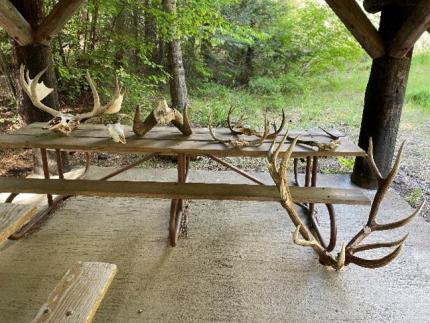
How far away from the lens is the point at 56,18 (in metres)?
3.88

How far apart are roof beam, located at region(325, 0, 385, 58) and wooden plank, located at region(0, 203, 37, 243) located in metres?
3.35

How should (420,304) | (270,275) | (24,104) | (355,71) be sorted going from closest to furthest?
(420,304), (270,275), (24,104), (355,71)

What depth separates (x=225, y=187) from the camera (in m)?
2.91

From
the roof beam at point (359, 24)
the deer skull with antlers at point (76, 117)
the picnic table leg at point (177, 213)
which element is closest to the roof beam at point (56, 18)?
the deer skull with antlers at point (76, 117)

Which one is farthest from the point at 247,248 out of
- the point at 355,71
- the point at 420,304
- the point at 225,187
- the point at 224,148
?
the point at 355,71

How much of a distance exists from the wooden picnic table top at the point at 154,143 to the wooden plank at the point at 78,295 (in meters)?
1.47

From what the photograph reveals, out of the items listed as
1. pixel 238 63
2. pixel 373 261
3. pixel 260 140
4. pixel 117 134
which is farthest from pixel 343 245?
pixel 238 63

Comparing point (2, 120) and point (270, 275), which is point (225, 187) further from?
point (2, 120)

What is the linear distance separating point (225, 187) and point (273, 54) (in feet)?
26.1

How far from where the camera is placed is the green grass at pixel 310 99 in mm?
7520

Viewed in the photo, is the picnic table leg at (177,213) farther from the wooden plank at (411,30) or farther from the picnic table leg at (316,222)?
the wooden plank at (411,30)

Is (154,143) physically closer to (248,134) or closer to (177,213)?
(177,213)

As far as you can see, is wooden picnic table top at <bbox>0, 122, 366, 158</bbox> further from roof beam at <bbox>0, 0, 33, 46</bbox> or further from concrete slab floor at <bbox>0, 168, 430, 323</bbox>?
roof beam at <bbox>0, 0, 33, 46</bbox>

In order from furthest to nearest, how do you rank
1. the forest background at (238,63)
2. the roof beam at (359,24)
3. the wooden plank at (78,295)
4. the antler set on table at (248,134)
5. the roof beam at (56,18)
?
1. the forest background at (238,63)
2. the roof beam at (56,18)
3. the roof beam at (359,24)
4. the antler set on table at (248,134)
5. the wooden plank at (78,295)
